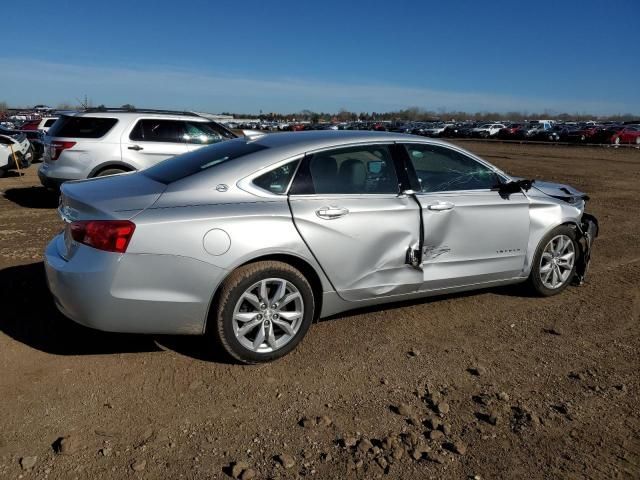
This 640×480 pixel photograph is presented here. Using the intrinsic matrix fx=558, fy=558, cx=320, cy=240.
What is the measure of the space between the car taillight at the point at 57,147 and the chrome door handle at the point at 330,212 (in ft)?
21.5

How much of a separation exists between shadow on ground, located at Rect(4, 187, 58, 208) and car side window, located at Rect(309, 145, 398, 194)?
7555 mm

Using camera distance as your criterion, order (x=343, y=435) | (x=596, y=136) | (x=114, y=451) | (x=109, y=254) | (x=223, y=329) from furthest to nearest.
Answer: (x=596, y=136), (x=223, y=329), (x=109, y=254), (x=343, y=435), (x=114, y=451)

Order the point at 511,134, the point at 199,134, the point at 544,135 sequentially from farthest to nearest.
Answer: the point at 511,134 < the point at 544,135 < the point at 199,134

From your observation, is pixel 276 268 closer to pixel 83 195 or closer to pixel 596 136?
pixel 83 195

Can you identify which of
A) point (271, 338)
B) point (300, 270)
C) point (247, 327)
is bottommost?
point (271, 338)

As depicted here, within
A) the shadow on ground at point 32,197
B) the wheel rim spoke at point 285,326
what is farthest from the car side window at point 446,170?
the shadow on ground at point 32,197

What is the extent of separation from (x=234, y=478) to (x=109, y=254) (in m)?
1.56

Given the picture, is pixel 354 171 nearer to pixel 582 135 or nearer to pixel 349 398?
pixel 349 398

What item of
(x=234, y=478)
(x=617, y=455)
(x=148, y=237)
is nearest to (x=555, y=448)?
(x=617, y=455)

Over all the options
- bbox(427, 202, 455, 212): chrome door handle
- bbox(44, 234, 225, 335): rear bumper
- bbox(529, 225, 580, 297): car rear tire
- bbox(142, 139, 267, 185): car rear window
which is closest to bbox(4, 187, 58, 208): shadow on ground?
bbox(142, 139, 267, 185): car rear window

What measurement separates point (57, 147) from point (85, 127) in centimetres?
55

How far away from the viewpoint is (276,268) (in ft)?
12.3

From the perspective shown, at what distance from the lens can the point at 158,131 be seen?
9570 millimetres

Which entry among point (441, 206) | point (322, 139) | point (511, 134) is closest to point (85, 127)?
point (322, 139)
